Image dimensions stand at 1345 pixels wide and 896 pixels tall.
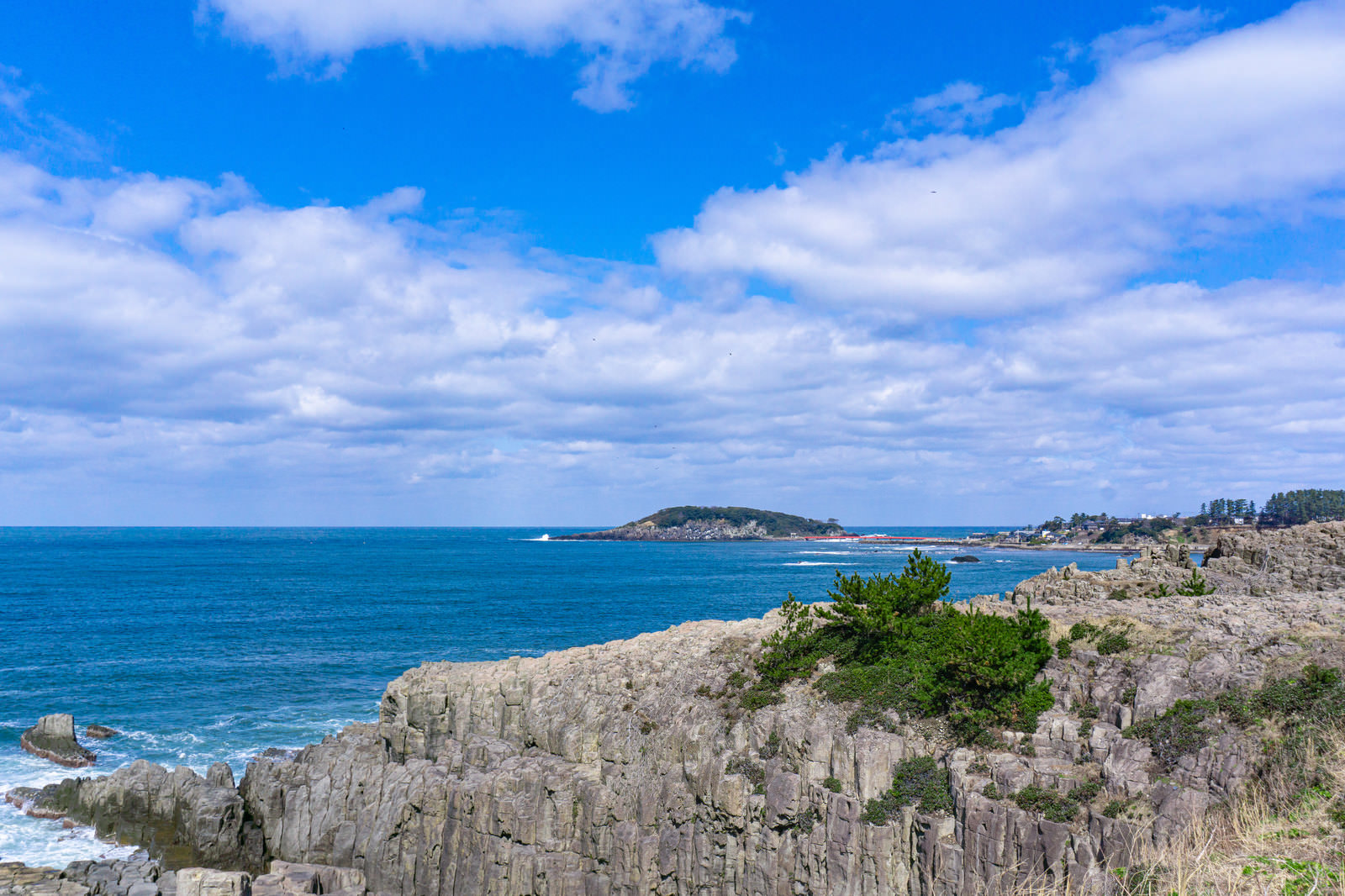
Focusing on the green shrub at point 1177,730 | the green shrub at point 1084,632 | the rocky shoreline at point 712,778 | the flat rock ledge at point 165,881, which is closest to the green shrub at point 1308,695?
the rocky shoreline at point 712,778

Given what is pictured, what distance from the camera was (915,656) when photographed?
24.2 m

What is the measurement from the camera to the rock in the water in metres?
34.9

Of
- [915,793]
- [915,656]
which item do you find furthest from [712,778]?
[915,656]

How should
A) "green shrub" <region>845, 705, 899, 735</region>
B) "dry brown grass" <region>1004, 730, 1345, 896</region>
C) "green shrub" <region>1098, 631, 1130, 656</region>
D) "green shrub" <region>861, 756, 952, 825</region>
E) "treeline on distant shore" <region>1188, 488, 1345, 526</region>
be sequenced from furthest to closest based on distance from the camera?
"treeline on distant shore" <region>1188, 488, 1345, 526</region> → "green shrub" <region>1098, 631, 1130, 656</region> → "green shrub" <region>845, 705, 899, 735</region> → "green shrub" <region>861, 756, 952, 825</region> → "dry brown grass" <region>1004, 730, 1345, 896</region>

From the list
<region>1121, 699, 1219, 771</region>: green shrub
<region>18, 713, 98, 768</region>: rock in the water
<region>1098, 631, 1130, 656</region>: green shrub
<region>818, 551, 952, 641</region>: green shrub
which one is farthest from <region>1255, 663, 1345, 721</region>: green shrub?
<region>18, 713, 98, 768</region>: rock in the water

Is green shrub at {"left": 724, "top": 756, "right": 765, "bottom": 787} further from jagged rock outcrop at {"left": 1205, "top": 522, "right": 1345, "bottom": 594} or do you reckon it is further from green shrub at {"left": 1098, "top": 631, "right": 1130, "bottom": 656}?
jagged rock outcrop at {"left": 1205, "top": 522, "right": 1345, "bottom": 594}

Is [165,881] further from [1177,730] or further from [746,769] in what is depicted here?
[1177,730]

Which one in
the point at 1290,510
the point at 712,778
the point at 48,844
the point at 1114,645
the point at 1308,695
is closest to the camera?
the point at 1308,695

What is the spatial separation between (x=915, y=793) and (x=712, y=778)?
5546 mm

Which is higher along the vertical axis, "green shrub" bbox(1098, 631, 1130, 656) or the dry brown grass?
"green shrub" bbox(1098, 631, 1130, 656)

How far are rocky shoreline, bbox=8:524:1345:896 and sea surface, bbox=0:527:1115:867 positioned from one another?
6.87 meters

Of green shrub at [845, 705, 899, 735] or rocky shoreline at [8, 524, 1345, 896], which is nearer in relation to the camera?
rocky shoreline at [8, 524, 1345, 896]

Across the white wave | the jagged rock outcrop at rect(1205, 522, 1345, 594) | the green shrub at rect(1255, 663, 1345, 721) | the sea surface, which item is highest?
the jagged rock outcrop at rect(1205, 522, 1345, 594)

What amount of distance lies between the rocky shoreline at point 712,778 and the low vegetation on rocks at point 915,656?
62 centimetres
